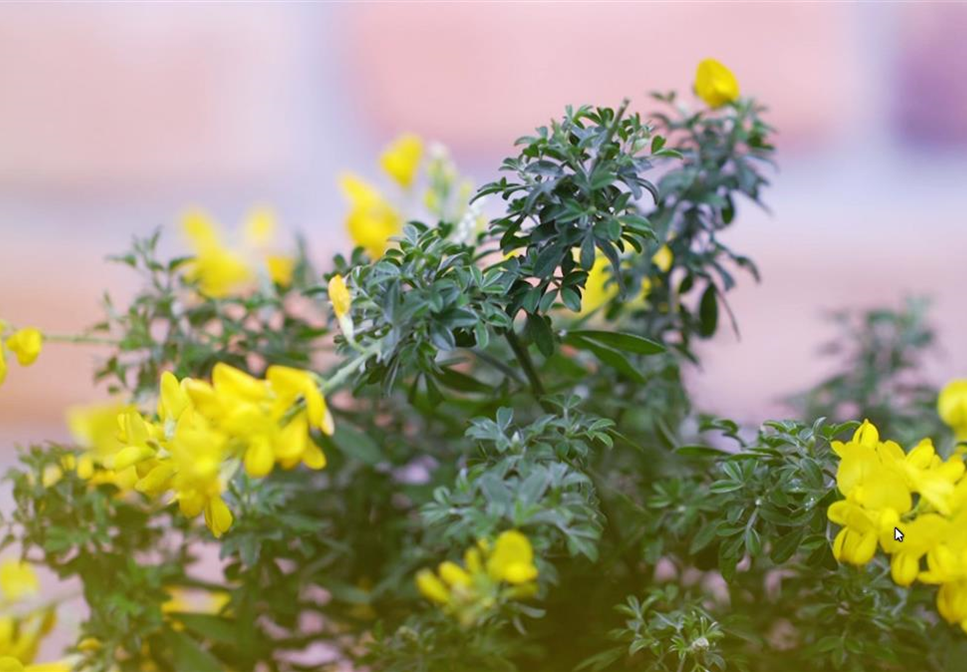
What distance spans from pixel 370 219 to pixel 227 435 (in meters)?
0.39

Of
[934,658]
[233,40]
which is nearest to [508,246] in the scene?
[934,658]

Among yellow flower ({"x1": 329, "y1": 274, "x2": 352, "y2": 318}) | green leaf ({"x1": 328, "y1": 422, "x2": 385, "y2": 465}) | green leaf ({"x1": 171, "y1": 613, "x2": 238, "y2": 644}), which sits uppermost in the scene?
yellow flower ({"x1": 329, "y1": 274, "x2": 352, "y2": 318})

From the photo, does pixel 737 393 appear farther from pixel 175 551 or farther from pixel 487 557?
pixel 487 557

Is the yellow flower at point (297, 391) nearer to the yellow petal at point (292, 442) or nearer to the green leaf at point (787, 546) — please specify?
the yellow petal at point (292, 442)

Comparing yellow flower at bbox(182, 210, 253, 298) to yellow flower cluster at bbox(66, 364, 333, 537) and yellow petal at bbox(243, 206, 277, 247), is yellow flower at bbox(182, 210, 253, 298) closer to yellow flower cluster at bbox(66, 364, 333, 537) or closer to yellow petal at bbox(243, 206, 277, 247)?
yellow petal at bbox(243, 206, 277, 247)

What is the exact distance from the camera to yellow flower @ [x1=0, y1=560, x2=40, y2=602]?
0.60 metres

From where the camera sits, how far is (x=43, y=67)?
124cm

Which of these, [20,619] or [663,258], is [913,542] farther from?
[20,619]

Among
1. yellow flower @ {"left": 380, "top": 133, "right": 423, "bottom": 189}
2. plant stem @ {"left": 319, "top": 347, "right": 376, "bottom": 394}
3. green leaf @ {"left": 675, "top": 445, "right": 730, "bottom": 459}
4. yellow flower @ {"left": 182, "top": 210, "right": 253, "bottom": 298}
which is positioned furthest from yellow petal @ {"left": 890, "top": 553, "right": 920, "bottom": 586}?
yellow flower @ {"left": 182, "top": 210, "right": 253, "bottom": 298}

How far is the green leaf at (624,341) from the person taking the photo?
463mm

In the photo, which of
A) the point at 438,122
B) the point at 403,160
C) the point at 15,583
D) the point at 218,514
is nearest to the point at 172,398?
the point at 218,514

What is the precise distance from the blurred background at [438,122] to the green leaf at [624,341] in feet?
1.84

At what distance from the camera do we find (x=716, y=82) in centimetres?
55

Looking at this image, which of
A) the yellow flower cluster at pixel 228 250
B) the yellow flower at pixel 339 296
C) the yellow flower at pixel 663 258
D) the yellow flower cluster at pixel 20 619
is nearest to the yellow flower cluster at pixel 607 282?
the yellow flower at pixel 663 258
